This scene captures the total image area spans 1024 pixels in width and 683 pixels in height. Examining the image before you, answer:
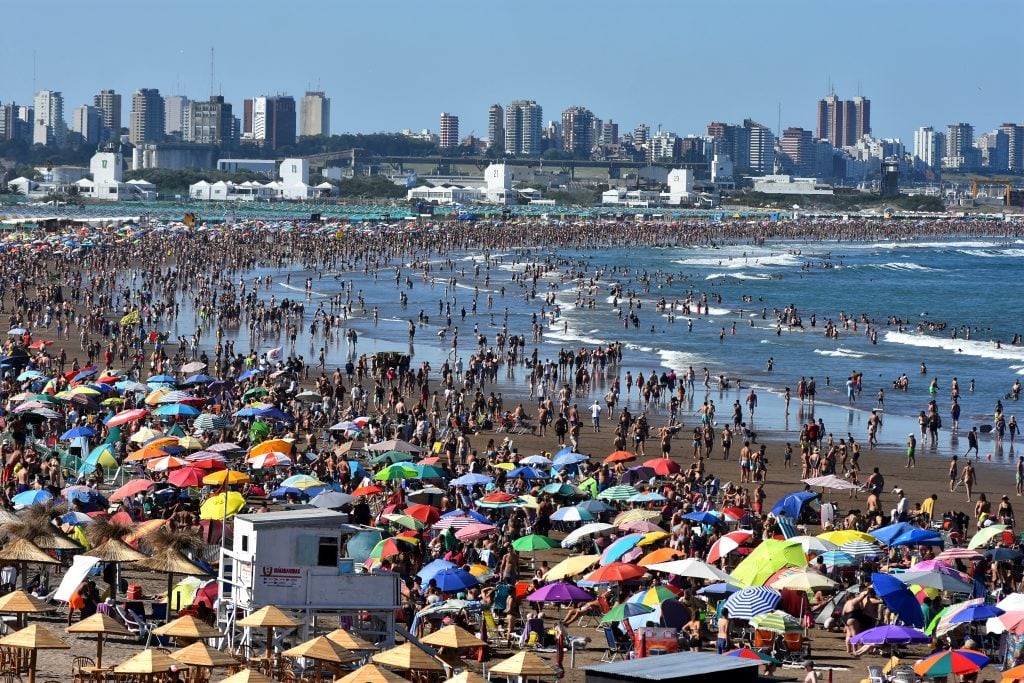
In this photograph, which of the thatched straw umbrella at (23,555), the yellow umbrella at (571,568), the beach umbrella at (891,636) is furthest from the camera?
the yellow umbrella at (571,568)

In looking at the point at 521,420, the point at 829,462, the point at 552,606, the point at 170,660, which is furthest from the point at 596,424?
the point at 170,660

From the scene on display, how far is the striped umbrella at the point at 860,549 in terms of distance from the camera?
2052 centimetres

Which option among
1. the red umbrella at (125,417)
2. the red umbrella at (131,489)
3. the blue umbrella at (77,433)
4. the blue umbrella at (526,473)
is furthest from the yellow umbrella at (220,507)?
the red umbrella at (125,417)

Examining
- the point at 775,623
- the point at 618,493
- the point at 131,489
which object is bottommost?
the point at 775,623

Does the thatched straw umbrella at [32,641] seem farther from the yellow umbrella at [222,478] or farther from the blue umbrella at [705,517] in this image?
the blue umbrella at [705,517]

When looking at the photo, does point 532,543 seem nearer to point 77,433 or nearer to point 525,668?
point 525,668

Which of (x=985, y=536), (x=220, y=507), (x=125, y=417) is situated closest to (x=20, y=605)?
(x=220, y=507)

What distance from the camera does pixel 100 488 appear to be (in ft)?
85.7

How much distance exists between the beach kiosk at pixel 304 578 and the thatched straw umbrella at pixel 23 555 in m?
3.09

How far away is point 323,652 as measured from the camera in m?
14.4

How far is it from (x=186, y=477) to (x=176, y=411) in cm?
676

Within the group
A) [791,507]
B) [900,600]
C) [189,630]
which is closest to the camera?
[189,630]

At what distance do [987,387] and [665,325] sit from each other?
18.8m

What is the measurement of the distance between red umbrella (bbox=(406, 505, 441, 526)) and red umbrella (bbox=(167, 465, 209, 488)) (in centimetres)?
340
